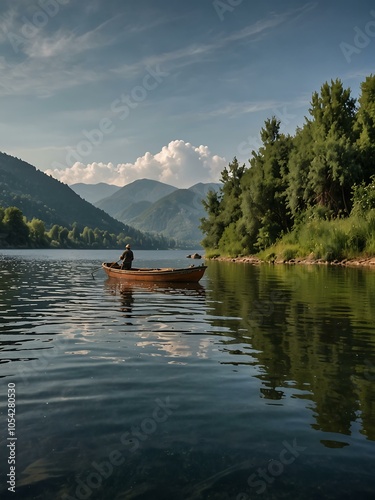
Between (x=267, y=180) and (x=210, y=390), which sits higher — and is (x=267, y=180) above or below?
above

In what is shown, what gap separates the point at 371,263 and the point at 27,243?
548 feet

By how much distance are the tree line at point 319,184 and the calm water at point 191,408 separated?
137 feet

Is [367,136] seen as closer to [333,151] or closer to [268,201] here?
[333,151]

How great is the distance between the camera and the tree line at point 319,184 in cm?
5572

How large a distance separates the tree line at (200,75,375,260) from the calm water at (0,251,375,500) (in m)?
41.8

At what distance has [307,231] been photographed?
5966cm

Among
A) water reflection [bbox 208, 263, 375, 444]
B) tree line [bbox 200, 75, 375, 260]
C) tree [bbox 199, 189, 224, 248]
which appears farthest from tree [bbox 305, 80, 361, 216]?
water reflection [bbox 208, 263, 375, 444]

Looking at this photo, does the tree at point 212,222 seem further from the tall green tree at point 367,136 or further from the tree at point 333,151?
the tall green tree at point 367,136

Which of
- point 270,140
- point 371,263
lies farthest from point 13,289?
point 270,140

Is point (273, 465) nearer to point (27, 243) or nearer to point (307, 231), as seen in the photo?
point (307, 231)

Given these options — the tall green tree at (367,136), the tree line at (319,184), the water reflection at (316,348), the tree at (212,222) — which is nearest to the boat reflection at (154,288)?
the water reflection at (316,348)

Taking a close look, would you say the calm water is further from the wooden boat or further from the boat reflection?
the wooden boat

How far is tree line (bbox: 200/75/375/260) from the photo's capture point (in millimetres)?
55719

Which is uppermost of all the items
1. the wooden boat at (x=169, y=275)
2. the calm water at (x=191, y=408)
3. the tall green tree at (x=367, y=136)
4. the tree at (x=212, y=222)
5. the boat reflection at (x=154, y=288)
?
the tall green tree at (x=367, y=136)
